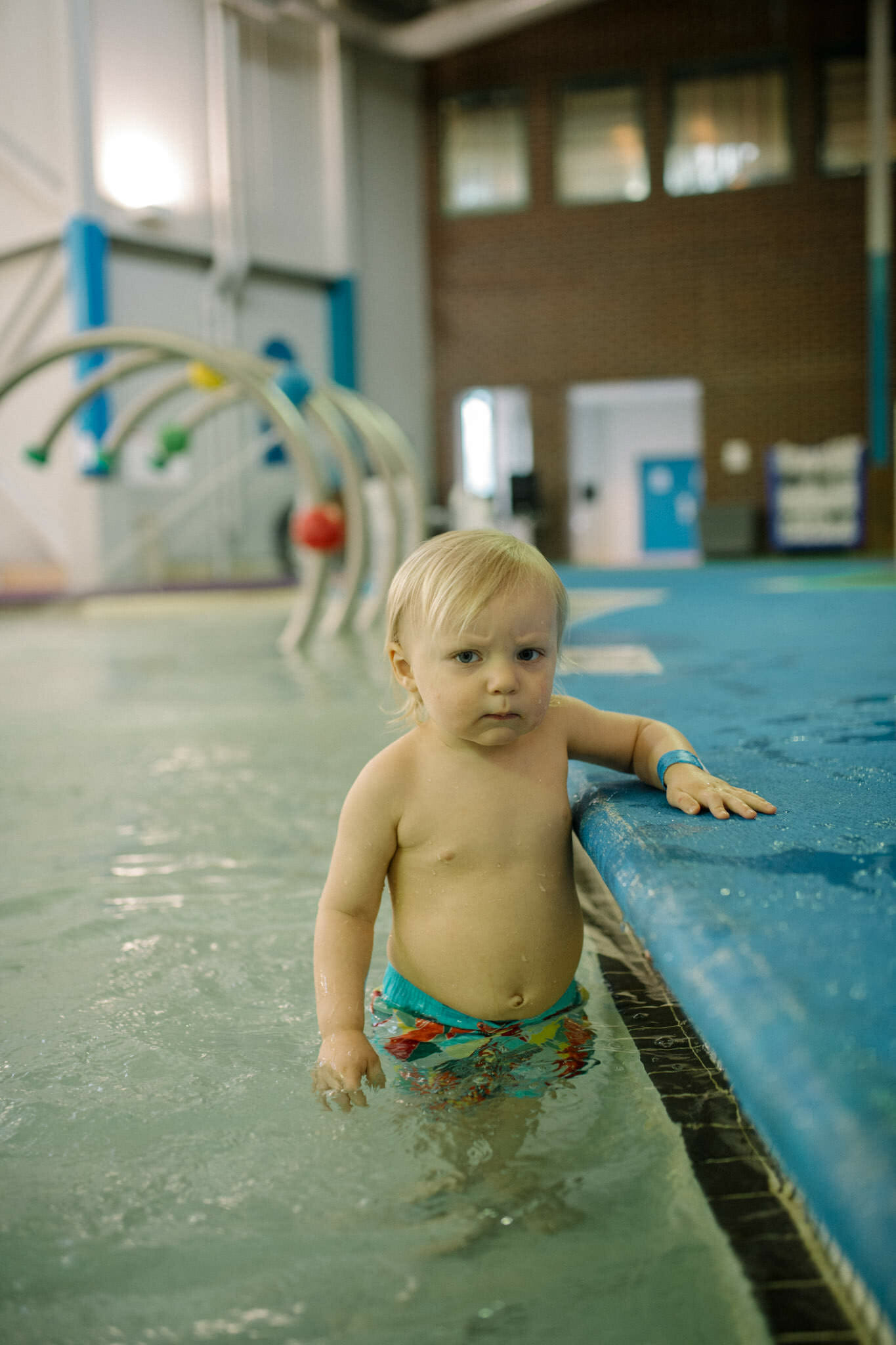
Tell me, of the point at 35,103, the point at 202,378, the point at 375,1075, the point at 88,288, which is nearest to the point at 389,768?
the point at 375,1075

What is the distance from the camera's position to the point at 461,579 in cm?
127

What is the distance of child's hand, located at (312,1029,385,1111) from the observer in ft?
4.05

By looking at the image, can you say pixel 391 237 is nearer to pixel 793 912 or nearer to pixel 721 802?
pixel 721 802

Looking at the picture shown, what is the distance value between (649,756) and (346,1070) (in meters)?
0.57

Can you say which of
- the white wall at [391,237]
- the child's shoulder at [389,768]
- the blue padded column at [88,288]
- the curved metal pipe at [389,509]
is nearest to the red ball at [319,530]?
the curved metal pipe at [389,509]

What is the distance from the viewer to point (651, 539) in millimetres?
18781

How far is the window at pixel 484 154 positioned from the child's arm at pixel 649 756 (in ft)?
43.8

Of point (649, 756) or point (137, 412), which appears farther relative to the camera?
point (137, 412)

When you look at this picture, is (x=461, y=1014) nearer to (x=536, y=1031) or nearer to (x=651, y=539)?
(x=536, y=1031)

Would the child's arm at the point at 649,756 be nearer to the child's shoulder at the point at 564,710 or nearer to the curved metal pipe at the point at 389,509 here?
the child's shoulder at the point at 564,710

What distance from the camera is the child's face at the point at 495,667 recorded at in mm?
1259

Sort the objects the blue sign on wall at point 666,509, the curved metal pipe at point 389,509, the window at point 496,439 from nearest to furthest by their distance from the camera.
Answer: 1. the curved metal pipe at point 389,509
2. the window at point 496,439
3. the blue sign on wall at point 666,509

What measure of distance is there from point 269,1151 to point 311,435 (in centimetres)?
1216

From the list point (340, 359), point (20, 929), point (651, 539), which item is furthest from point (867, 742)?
point (651, 539)
